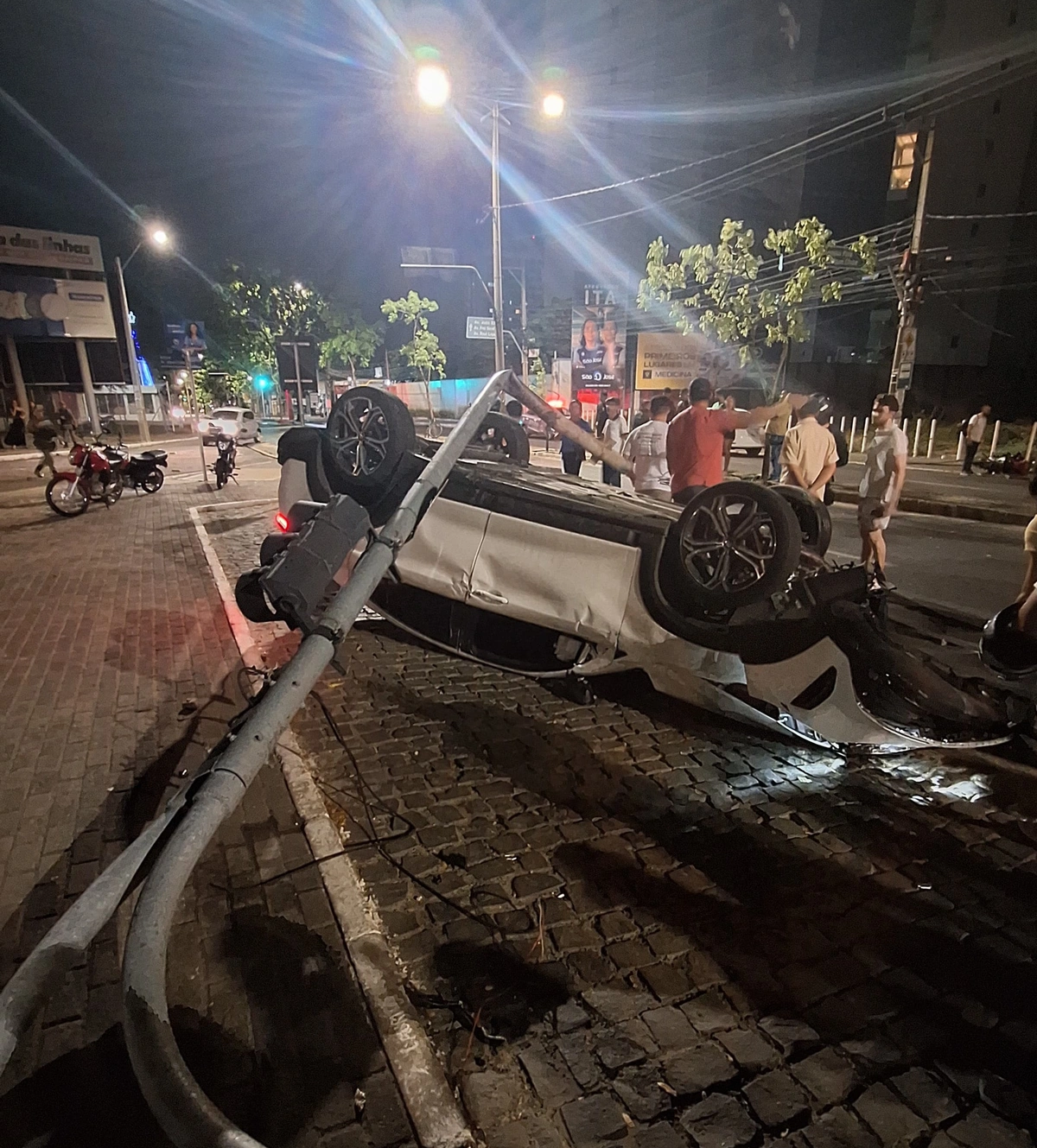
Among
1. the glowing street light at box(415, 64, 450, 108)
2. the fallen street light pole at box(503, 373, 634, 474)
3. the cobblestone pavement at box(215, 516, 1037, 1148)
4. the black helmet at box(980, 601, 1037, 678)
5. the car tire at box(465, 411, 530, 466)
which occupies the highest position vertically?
the glowing street light at box(415, 64, 450, 108)

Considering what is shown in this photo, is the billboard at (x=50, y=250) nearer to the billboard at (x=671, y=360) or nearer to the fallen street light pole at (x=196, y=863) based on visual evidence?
the billboard at (x=671, y=360)

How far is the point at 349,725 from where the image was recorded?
4559 millimetres

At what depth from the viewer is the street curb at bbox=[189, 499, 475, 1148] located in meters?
2.06

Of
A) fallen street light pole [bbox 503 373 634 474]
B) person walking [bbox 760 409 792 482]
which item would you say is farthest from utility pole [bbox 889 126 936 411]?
fallen street light pole [bbox 503 373 634 474]

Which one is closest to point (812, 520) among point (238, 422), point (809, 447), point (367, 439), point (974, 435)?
point (809, 447)

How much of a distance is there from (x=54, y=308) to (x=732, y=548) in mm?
42853

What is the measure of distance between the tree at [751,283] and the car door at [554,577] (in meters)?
25.2

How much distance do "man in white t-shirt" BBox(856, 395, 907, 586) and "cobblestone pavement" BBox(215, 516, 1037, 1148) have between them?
3.41m

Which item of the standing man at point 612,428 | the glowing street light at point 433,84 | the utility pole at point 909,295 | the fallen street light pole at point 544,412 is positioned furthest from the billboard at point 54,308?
the fallen street light pole at point 544,412

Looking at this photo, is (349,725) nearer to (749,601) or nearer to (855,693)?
(749,601)

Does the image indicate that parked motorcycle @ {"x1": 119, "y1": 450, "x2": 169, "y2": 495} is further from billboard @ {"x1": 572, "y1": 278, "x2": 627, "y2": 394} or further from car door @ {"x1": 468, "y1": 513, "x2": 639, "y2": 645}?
billboard @ {"x1": 572, "y1": 278, "x2": 627, "y2": 394}

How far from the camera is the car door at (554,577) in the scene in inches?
157

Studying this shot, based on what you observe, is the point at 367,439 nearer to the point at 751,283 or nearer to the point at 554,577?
the point at 554,577

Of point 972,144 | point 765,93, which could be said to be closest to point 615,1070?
point 972,144
